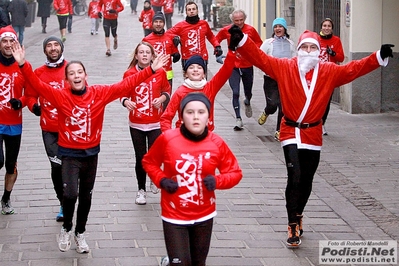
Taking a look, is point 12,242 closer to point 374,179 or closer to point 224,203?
point 224,203

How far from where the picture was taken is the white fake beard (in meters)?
7.05

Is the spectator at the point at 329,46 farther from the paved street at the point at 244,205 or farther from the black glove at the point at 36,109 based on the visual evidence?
the black glove at the point at 36,109

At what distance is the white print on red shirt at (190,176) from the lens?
5438 mm

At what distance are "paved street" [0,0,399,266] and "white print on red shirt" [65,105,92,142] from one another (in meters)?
1.02

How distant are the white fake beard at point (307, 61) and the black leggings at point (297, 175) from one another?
67 centimetres

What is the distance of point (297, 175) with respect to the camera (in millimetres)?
7195

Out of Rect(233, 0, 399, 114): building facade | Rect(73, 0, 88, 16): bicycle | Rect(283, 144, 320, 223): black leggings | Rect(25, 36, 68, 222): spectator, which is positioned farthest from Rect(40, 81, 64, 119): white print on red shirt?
Rect(73, 0, 88, 16): bicycle

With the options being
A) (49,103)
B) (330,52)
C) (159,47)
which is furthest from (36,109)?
(330,52)

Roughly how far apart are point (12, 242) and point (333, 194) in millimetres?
3630

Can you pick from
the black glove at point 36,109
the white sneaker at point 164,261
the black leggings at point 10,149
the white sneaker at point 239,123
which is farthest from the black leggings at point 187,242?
the white sneaker at point 239,123

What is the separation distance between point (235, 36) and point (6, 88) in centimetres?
247

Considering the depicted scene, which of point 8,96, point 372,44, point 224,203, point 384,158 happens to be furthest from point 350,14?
point 8,96

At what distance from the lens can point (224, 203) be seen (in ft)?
28.6

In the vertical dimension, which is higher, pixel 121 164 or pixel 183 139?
pixel 183 139
